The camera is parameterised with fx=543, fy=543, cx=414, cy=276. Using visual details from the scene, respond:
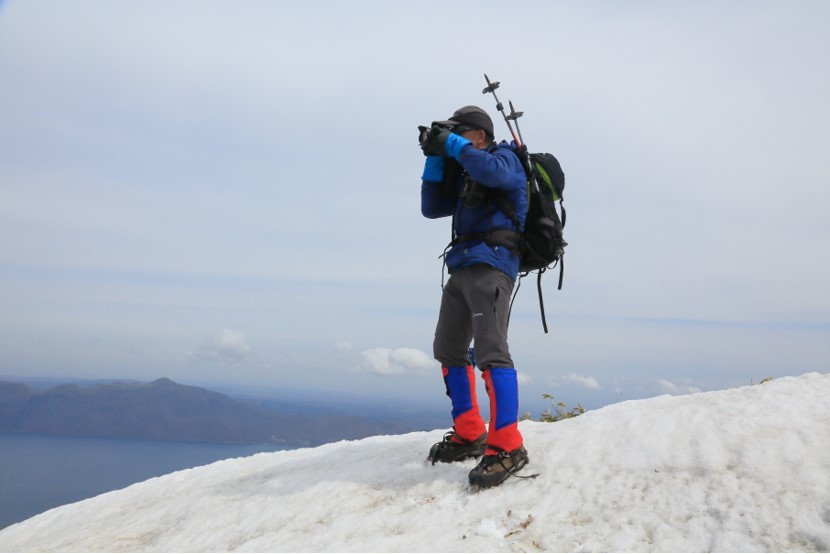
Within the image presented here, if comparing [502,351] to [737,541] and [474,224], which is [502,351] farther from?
[737,541]

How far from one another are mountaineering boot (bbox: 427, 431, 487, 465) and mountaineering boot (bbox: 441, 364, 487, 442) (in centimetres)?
5

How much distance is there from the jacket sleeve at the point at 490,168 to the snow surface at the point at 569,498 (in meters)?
2.76

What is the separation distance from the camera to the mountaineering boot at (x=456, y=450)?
234 inches

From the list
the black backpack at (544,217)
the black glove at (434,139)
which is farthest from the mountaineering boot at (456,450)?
the black glove at (434,139)

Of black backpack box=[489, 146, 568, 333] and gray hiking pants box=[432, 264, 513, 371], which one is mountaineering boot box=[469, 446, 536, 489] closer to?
gray hiking pants box=[432, 264, 513, 371]

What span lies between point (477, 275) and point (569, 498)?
2243mm

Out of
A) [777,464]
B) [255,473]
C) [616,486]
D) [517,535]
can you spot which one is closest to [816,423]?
[777,464]

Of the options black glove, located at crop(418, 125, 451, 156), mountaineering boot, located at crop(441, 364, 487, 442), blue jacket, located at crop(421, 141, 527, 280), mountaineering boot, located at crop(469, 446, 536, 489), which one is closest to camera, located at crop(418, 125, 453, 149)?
black glove, located at crop(418, 125, 451, 156)

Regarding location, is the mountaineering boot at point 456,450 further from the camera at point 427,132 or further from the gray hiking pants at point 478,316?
the camera at point 427,132

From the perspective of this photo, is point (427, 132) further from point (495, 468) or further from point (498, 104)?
point (495, 468)

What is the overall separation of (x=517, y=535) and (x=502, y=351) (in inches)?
69.7

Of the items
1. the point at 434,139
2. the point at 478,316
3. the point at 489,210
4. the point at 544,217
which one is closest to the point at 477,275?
the point at 478,316

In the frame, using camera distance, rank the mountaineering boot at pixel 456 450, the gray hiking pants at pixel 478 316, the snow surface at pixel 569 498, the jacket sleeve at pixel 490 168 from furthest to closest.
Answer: the mountaineering boot at pixel 456 450, the gray hiking pants at pixel 478 316, the jacket sleeve at pixel 490 168, the snow surface at pixel 569 498

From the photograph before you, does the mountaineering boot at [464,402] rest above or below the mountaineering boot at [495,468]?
above
